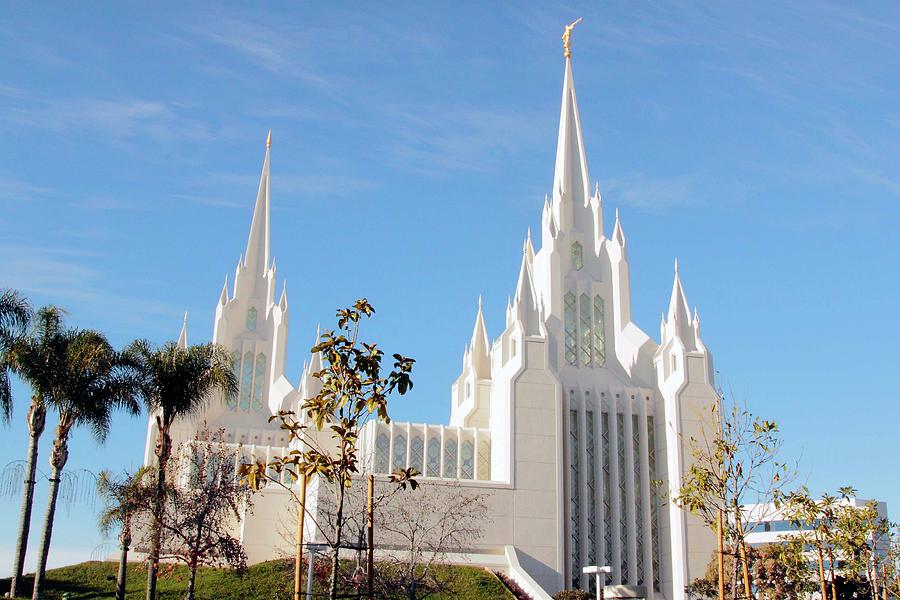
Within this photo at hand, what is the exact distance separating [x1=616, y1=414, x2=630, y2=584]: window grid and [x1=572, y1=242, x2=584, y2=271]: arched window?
24.6ft

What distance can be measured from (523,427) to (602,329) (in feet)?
25.0

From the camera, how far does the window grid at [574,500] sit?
3794cm

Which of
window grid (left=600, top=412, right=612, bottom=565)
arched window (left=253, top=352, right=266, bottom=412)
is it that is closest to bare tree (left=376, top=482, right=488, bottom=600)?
window grid (left=600, top=412, right=612, bottom=565)

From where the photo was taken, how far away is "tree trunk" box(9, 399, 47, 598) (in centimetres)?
2388

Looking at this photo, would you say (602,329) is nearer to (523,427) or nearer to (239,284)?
(523,427)

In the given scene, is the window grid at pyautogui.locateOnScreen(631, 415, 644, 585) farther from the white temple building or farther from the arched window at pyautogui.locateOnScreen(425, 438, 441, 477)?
the arched window at pyautogui.locateOnScreen(425, 438, 441, 477)

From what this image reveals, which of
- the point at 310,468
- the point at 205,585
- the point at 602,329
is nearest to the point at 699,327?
the point at 602,329

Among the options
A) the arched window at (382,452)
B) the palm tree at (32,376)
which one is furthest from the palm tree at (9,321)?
the arched window at (382,452)

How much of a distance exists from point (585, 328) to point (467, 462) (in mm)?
8080

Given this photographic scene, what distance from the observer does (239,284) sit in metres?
55.8

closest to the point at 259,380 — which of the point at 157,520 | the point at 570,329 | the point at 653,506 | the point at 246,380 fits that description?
the point at 246,380

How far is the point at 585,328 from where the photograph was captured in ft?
142

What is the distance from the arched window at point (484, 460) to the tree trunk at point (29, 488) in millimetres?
19942

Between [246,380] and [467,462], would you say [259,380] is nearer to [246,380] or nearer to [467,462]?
[246,380]
